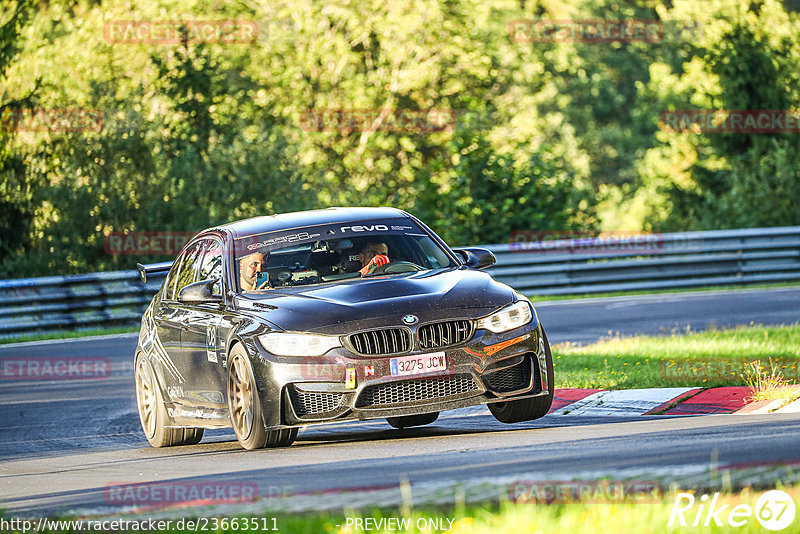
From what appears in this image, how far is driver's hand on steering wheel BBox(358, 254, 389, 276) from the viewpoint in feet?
33.2

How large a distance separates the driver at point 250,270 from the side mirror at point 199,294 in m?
0.22

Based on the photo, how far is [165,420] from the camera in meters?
10.9

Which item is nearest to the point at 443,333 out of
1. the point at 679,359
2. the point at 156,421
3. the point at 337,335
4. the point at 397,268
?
the point at 337,335

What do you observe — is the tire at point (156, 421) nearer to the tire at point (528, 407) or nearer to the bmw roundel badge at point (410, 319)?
the tire at point (528, 407)

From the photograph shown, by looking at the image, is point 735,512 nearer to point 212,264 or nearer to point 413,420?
point 413,420

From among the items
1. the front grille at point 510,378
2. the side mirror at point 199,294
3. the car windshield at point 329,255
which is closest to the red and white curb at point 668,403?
the front grille at point 510,378

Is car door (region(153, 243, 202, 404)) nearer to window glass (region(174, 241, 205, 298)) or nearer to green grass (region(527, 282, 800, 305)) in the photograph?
window glass (region(174, 241, 205, 298))

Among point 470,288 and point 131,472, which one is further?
point 470,288

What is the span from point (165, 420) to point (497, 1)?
159 feet

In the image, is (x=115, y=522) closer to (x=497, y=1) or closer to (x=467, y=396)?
(x=467, y=396)

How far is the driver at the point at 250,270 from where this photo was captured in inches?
396

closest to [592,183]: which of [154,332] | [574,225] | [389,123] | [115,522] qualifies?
[389,123]

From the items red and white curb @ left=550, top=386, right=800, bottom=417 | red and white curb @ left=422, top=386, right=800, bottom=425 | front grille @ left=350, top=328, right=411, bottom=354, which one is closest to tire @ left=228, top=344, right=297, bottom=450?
front grille @ left=350, top=328, right=411, bottom=354

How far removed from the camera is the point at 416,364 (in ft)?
29.3
